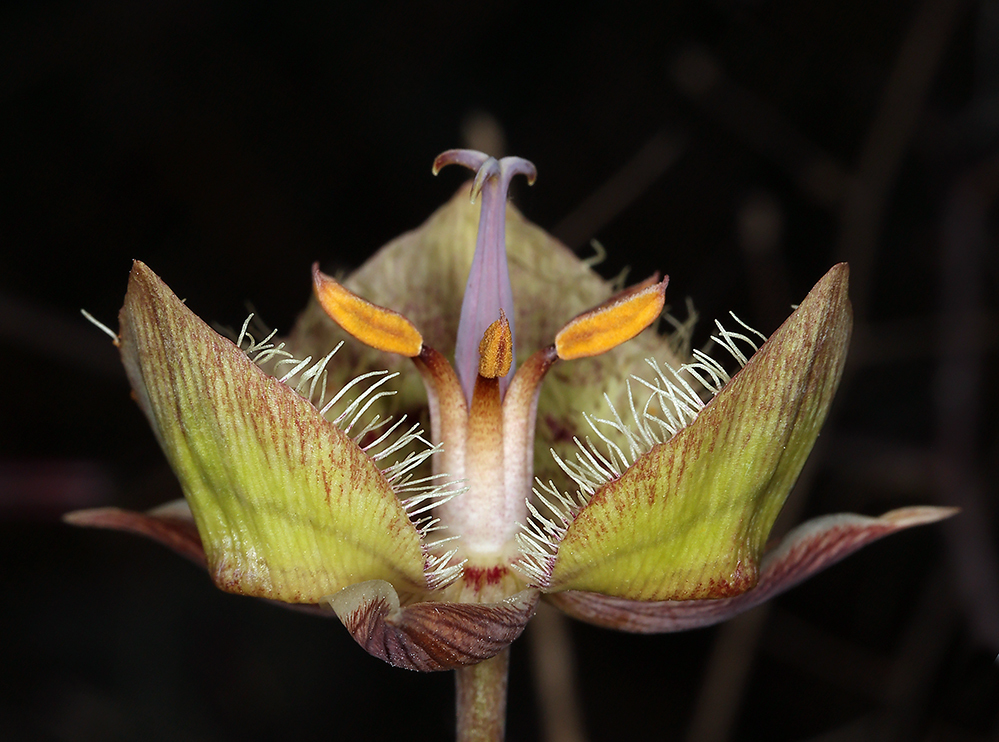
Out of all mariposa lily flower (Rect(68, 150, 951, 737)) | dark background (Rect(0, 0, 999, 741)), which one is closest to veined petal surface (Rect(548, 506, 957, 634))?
mariposa lily flower (Rect(68, 150, 951, 737))

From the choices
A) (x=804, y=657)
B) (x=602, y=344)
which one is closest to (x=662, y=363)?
(x=602, y=344)

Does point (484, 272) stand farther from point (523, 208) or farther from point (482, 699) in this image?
point (523, 208)

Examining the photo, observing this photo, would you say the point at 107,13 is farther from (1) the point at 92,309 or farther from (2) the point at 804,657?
(2) the point at 804,657

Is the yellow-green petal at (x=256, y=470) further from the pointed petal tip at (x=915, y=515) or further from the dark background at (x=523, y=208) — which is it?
the dark background at (x=523, y=208)

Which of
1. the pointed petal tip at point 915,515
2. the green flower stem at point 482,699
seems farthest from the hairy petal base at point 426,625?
the pointed petal tip at point 915,515

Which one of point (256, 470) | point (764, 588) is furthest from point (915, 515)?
point (256, 470)

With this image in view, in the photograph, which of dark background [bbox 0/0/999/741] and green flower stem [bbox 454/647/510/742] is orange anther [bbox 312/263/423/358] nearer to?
green flower stem [bbox 454/647/510/742]
